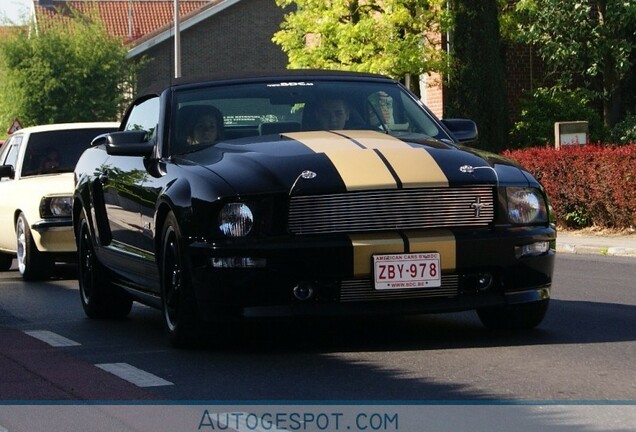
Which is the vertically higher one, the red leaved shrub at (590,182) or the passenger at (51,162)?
the passenger at (51,162)

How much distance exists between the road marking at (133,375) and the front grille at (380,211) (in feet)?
3.73

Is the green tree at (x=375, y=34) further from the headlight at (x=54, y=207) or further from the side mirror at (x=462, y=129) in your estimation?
the side mirror at (x=462, y=129)

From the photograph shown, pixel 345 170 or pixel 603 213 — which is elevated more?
pixel 345 170

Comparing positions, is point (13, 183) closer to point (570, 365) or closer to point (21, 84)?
point (570, 365)

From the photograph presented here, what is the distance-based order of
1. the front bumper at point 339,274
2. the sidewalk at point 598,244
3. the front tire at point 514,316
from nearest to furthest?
the front bumper at point 339,274 → the front tire at point 514,316 → the sidewalk at point 598,244

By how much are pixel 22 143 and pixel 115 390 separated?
9.75m

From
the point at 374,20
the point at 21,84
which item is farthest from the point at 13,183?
the point at 21,84

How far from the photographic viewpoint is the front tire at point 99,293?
11.5 metres

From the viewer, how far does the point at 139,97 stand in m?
11.4

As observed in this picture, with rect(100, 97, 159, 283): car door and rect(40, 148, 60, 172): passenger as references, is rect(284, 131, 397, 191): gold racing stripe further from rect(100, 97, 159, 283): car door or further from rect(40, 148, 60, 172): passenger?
rect(40, 148, 60, 172): passenger

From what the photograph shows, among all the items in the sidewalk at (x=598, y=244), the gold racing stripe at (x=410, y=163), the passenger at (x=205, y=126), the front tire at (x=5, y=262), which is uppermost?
the passenger at (x=205, y=126)

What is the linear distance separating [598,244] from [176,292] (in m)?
11.3

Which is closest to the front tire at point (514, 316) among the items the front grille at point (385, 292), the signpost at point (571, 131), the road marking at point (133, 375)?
the front grille at point (385, 292)

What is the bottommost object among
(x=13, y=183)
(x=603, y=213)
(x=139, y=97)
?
(x=603, y=213)
